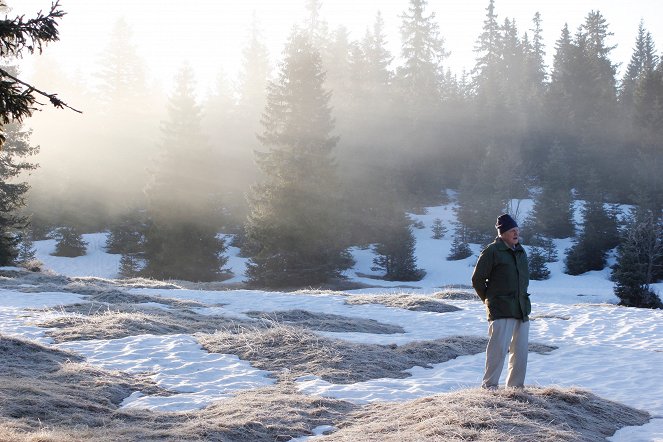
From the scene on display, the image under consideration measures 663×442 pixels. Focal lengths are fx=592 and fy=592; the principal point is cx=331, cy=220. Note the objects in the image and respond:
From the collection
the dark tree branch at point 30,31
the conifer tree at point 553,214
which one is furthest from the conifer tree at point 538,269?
the dark tree branch at point 30,31

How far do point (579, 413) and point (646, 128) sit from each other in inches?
2235

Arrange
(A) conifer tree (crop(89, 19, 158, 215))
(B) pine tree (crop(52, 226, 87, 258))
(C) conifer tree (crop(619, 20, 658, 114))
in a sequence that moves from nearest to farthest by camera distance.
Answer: (B) pine tree (crop(52, 226, 87, 258)), (A) conifer tree (crop(89, 19, 158, 215)), (C) conifer tree (crop(619, 20, 658, 114))

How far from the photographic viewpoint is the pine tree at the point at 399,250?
124 ft

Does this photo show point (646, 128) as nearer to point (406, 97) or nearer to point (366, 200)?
point (406, 97)

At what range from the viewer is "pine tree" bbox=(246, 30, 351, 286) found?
32.6 metres

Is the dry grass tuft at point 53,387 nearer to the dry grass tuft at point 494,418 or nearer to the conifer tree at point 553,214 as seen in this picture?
the dry grass tuft at point 494,418

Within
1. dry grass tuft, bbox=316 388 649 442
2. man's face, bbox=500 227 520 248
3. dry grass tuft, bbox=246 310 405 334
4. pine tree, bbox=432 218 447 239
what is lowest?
dry grass tuft, bbox=316 388 649 442

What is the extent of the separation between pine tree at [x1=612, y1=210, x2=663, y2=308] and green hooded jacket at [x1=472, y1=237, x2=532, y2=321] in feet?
71.8

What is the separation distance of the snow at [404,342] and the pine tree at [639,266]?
30.7ft

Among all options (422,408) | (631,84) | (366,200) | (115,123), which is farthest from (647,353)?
(631,84)

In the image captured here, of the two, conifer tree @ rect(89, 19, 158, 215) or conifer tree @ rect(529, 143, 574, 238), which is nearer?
conifer tree @ rect(529, 143, 574, 238)

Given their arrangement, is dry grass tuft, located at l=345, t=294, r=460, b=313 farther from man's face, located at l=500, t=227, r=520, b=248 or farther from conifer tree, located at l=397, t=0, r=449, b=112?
conifer tree, located at l=397, t=0, r=449, b=112

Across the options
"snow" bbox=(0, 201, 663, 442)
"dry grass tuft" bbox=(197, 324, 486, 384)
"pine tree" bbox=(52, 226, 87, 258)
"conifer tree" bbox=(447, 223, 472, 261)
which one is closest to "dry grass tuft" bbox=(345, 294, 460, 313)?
"snow" bbox=(0, 201, 663, 442)

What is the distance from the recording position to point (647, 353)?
11.9m
